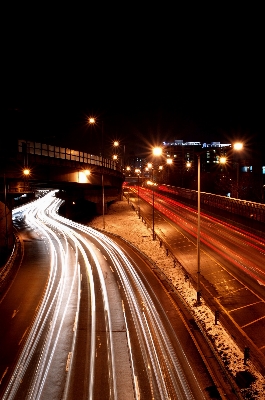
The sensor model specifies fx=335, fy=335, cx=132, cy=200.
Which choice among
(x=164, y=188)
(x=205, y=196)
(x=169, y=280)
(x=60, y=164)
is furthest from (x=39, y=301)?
(x=164, y=188)

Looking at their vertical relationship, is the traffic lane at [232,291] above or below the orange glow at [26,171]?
below

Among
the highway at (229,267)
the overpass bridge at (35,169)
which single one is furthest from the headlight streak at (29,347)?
the overpass bridge at (35,169)

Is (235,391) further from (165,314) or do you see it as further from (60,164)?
(60,164)

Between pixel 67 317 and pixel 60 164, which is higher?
pixel 60 164

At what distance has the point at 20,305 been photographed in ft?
69.1

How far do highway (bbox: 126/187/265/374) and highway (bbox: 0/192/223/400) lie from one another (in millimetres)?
3385

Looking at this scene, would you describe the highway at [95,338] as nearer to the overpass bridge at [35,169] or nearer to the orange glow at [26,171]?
the orange glow at [26,171]

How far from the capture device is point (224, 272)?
28984mm

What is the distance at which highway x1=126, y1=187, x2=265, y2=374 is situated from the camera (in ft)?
61.6

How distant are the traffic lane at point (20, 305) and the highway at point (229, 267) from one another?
10843mm

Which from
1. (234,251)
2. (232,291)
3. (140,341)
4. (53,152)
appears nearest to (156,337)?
(140,341)

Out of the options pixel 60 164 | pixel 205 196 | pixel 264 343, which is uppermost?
pixel 60 164

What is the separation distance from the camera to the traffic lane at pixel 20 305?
49.4 ft

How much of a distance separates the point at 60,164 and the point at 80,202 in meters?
51.8
